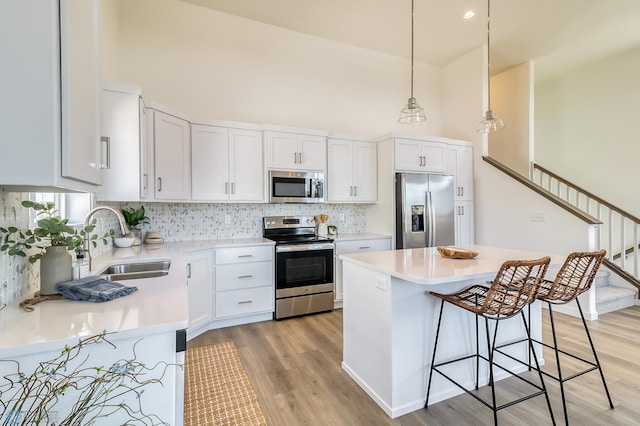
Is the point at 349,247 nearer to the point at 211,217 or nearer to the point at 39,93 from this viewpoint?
the point at 211,217

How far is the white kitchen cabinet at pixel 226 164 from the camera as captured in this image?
131 inches

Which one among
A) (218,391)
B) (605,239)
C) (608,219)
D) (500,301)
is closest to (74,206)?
(218,391)

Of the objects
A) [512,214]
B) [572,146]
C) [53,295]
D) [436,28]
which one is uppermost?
[436,28]

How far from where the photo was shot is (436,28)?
4012 mm

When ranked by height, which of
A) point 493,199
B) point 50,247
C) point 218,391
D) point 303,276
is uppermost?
point 493,199

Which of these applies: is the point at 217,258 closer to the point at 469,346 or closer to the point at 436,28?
the point at 469,346

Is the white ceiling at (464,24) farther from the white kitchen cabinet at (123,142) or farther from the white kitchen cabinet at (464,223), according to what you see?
the white kitchen cabinet at (464,223)

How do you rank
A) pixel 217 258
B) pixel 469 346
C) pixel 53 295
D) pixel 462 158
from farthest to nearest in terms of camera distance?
pixel 462 158, pixel 217 258, pixel 469 346, pixel 53 295

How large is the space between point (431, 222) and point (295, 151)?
82.3 inches

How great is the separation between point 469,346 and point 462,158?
321cm

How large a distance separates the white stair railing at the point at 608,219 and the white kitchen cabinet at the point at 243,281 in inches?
176

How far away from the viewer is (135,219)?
3115 millimetres

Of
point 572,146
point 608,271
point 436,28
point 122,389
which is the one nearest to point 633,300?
point 608,271

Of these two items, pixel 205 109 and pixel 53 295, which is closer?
pixel 53 295
